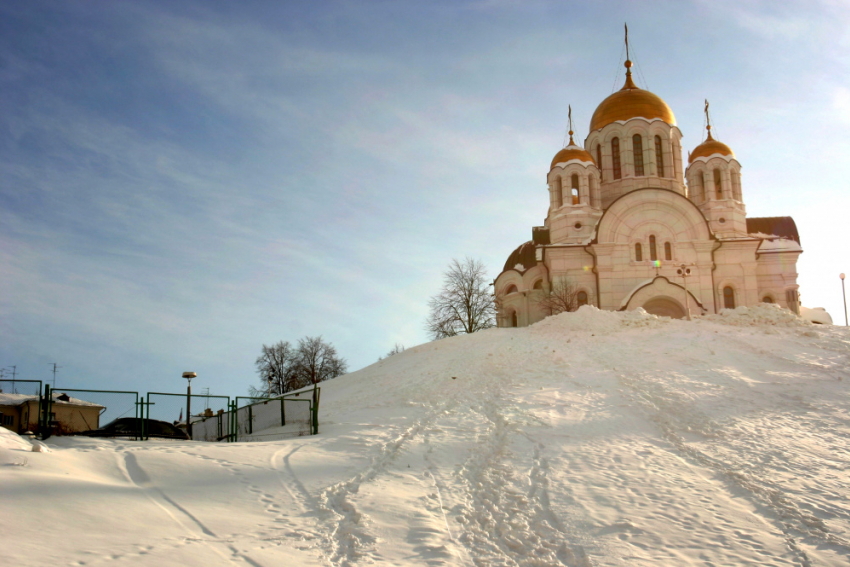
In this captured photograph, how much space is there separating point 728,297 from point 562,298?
9.31 m

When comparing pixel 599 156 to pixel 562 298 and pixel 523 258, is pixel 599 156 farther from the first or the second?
pixel 562 298

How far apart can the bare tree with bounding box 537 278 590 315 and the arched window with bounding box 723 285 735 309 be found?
24.1 ft

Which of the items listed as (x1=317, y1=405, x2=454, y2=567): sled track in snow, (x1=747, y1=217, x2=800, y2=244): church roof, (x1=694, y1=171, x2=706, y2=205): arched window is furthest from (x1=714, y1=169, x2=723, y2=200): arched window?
(x1=317, y1=405, x2=454, y2=567): sled track in snow

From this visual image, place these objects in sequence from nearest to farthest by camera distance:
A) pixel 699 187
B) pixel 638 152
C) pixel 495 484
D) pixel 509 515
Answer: pixel 509 515, pixel 495 484, pixel 699 187, pixel 638 152

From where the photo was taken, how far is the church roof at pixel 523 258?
39678mm

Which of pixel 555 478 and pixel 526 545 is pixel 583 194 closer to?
pixel 555 478

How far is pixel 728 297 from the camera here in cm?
3550

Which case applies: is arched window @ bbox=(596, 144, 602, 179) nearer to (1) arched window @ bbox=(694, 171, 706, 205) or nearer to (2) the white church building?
(2) the white church building

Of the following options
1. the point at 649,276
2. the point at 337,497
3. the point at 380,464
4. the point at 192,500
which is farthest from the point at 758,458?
the point at 649,276

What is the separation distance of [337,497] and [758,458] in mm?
7166

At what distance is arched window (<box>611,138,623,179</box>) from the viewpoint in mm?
40406

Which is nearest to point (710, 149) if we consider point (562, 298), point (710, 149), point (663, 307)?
point (710, 149)

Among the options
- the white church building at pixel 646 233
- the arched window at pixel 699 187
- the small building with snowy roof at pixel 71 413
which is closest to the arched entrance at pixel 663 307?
the white church building at pixel 646 233

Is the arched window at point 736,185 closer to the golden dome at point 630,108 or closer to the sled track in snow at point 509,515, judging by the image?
the golden dome at point 630,108
